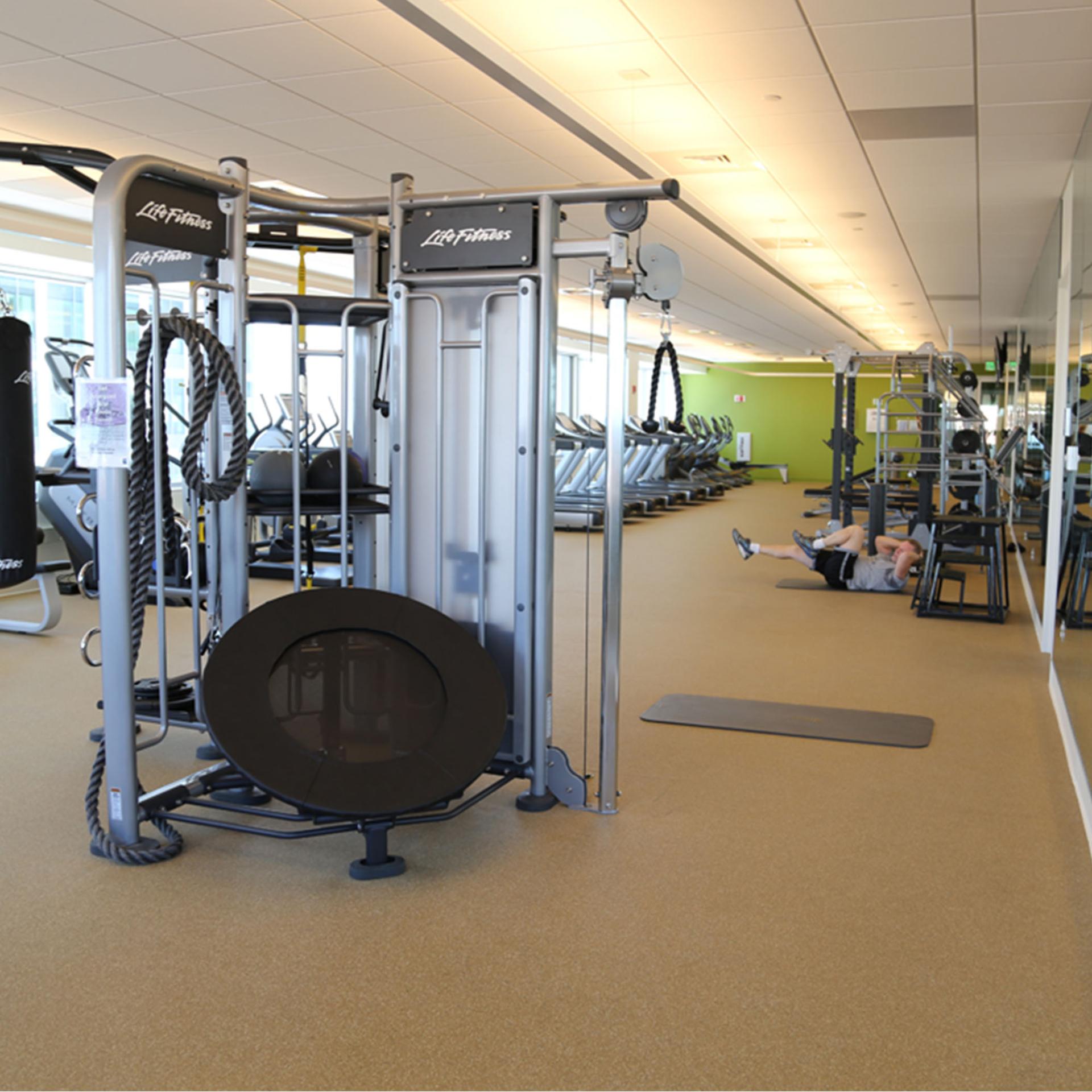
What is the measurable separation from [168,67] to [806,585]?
5769mm

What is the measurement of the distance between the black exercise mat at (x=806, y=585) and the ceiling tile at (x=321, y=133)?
4507 millimetres

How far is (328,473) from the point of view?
152 inches

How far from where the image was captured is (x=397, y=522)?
3750 mm

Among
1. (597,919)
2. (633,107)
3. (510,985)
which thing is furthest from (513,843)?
(633,107)

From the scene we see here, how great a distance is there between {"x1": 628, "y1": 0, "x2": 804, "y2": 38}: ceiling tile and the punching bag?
297 cm

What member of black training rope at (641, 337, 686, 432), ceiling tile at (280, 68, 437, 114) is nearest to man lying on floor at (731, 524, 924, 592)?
black training rope at (641, 337, 686, 432)

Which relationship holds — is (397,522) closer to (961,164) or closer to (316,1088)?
(316,1088)

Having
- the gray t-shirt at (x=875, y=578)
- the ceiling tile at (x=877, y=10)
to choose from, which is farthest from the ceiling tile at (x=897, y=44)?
the gray t-shirt at (x=875, y=578)

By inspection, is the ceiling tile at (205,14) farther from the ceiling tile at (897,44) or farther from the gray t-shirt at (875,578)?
the gray t-shirt at (875,578)

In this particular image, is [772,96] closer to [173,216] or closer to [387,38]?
[387,38]

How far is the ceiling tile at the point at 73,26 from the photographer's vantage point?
15.0 feet

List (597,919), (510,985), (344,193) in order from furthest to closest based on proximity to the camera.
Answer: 1. (344,193)
2. (597,919)
3. (510,985)

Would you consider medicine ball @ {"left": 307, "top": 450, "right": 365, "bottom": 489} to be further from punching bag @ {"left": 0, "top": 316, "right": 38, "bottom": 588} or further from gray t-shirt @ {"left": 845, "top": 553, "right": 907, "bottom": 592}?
gray t-shirt @ {"left": 845, "top": 553, "right": 907, "bottom": 592}

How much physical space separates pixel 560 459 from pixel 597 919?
12937mm
